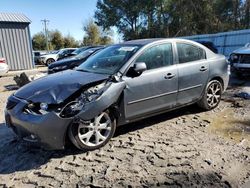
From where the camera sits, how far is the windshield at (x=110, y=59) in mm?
4628

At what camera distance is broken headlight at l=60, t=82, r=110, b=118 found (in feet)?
12.5

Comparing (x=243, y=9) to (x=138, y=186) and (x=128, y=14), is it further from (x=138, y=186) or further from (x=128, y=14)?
(x=138, y=186)

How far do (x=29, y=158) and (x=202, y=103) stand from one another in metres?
3.56

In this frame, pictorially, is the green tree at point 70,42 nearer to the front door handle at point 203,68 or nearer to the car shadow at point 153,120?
the car shadow at point 153,120

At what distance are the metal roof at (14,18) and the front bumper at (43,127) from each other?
17.2 m

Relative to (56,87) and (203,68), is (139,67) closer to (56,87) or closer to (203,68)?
(56,87)

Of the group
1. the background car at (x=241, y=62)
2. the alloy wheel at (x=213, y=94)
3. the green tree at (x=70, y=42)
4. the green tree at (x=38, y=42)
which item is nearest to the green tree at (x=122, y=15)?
the green tree at (x=70, y=42)

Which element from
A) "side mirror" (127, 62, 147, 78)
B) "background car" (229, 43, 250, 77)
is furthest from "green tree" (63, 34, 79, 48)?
"side mirror" (127, 62, 147, 78)

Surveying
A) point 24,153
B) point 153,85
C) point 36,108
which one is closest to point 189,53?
point 153,85

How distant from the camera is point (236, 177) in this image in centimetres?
334

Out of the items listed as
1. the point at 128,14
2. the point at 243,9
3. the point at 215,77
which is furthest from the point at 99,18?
the point at 215,77

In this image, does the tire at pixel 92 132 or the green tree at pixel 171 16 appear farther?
the green tree at pixel 171 16

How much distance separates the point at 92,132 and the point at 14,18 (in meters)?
18.1

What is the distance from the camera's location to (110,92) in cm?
413
